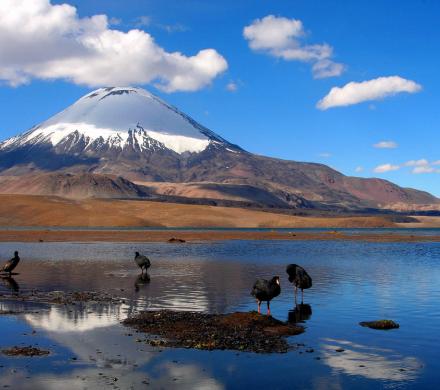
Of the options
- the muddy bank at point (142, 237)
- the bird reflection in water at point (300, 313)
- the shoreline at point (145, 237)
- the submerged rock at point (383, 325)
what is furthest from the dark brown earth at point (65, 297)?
the shoreline at point (145, 237)

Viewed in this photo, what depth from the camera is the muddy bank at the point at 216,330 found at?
1722 cm

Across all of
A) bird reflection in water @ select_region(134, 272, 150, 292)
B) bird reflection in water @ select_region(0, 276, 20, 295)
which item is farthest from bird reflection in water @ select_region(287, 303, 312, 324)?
bird reflection in water @ select_region(0, 276, 20, 295)

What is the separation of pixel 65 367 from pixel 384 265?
34397 millimetres

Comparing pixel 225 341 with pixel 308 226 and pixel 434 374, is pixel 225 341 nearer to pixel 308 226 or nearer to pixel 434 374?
pixel 434 374

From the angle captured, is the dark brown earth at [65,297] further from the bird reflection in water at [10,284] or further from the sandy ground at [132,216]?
the sandy ground at [132,216]

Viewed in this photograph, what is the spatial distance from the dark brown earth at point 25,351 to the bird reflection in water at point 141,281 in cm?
1302

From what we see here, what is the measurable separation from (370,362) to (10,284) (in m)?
21.8

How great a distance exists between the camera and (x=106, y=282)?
32594 millimetres

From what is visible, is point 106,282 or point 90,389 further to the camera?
point 106,282

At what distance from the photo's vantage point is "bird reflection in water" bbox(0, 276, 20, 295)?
2890 centimetres

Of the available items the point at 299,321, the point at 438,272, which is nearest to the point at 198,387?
the point at 299,321

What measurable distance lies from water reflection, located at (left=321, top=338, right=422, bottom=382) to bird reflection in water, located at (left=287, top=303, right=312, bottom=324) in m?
3.80

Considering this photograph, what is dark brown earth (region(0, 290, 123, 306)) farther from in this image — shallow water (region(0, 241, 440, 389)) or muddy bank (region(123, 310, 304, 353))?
muddy bank (region(123, 310, 304, 353))

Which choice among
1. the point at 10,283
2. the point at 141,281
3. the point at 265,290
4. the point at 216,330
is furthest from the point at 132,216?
the point at 216,330
